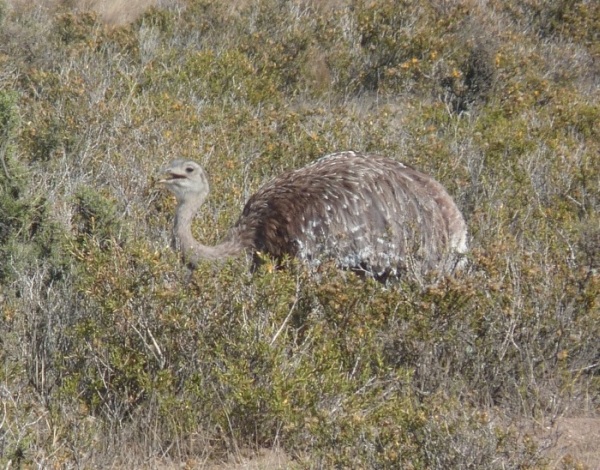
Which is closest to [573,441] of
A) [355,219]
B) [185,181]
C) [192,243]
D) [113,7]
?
[355,219]

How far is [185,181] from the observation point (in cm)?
672

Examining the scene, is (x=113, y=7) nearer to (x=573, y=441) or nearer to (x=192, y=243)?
(x=192, y=243)

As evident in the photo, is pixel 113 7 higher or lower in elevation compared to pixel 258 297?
lower

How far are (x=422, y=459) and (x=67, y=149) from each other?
4767 millimetres

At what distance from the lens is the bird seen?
21.4 feet

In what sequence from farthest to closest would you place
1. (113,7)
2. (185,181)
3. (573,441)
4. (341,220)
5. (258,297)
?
(113,7) < (185,181) < (341,220) < (258,297) < (573,441)

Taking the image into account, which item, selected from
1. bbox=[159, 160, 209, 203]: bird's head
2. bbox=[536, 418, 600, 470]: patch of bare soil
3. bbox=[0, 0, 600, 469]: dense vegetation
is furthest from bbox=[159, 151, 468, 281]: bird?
bbox=[536, 418, 600, 470]: patch of bare soil

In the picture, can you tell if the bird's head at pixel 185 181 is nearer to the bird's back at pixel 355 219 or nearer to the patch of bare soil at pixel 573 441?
the bird's back at pixel 355 219

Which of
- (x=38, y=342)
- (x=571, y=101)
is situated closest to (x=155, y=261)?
(x=38, y=342)

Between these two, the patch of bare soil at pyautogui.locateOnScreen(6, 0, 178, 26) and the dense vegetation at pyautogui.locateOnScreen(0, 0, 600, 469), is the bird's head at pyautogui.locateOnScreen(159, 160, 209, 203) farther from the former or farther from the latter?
the patch of bare soil at pyautogui.locateOnScreen(6, 0, 178, 26)

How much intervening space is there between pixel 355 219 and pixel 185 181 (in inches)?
38.7

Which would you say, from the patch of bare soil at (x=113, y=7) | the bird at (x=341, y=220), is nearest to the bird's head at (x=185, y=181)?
the bird at (x=341, y=220)

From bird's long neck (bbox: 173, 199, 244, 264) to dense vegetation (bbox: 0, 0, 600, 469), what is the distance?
360 millimetres

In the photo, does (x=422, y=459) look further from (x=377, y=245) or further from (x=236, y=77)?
(x=236, y=77)
